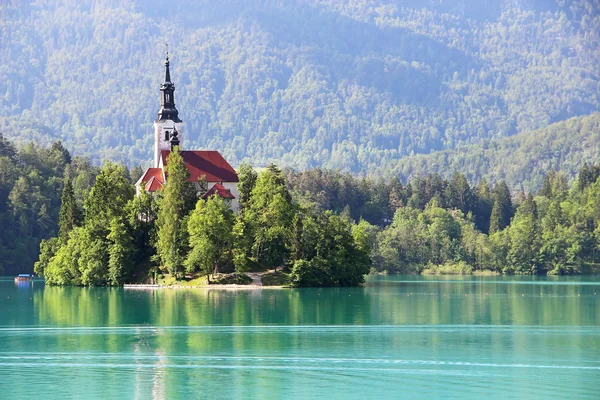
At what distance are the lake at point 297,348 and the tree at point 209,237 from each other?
13.8 metres

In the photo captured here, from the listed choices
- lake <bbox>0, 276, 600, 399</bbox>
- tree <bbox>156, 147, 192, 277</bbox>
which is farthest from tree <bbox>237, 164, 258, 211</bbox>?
lake <bbox>0, 276, 600, 399</bbox>

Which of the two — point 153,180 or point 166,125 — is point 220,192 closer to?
point 153,180

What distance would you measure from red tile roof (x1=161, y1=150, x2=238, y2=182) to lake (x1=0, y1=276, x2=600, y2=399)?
3618cm

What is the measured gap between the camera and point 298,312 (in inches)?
3238

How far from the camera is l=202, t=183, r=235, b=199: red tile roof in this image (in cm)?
12950

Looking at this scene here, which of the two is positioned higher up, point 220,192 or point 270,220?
point 220,192

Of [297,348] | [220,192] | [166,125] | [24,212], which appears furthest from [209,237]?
[24,212]

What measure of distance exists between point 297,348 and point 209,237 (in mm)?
54399

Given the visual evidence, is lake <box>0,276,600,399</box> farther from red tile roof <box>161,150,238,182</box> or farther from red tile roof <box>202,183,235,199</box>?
red tile roof <box>161,150,238,182</box>

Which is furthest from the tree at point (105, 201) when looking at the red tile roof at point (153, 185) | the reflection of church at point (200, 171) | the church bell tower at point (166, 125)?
the church bell tower at point (166, 125)

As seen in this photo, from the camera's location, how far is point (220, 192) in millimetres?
131250

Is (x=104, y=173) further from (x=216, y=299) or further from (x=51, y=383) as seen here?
(x=51, y=383)

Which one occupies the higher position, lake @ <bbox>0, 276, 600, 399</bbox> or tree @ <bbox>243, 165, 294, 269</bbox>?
tree @ <bbox>243, 165, 294, 269</bbox>

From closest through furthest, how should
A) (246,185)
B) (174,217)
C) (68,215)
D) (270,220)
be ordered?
(174,217) < (270,220) < (246,185) < (68,215)
